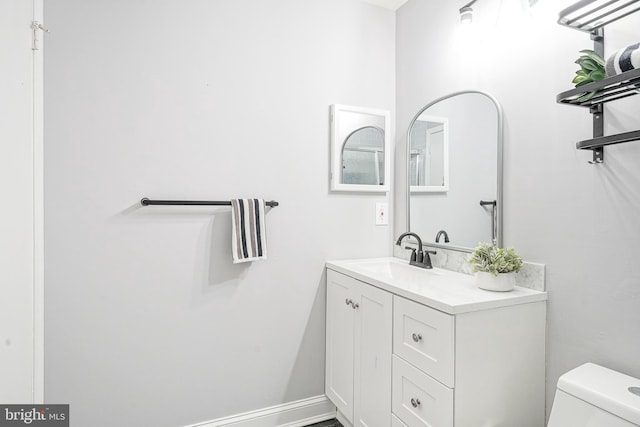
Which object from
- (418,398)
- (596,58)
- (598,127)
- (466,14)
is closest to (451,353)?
(418,398)

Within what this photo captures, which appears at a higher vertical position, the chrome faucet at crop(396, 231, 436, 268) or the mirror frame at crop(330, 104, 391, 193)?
the mirror frame at crop(330, 104, 391, 193)

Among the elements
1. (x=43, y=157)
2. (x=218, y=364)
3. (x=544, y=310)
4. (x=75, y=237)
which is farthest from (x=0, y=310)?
(x=544, y=310)

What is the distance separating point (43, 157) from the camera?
4.97 feet

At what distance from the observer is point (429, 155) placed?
1.96 metres

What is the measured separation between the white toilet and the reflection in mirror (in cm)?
101

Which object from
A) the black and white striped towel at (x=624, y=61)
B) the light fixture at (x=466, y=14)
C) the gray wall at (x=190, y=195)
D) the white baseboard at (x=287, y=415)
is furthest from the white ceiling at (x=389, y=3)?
the white baseboard at (x=287, y=415)

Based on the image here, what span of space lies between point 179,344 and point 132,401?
0.32m

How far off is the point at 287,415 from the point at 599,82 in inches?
80.5

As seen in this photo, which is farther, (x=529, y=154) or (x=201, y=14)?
(x=201, y=14)

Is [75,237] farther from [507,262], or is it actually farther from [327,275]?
[507,262]

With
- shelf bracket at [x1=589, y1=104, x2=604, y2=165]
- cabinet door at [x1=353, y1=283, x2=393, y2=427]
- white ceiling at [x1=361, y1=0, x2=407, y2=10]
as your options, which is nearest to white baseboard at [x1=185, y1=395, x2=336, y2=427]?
cabinet door at [x1=353, y1=283, x2=393, y2=427]

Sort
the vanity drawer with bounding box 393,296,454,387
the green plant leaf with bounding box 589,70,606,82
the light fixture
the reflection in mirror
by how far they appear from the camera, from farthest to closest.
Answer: the reflection in mirror → the light fixture → the vanity drawer with bounding box 393,296,454,387 → the green plant leaf with bounding box 589,70,606,82

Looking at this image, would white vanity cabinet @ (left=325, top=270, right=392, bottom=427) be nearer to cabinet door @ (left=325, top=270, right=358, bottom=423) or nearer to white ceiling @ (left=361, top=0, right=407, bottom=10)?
cabinet door @ (left=325, top=270, right=358, bottom=423)

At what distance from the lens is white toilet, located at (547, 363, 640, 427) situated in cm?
95
